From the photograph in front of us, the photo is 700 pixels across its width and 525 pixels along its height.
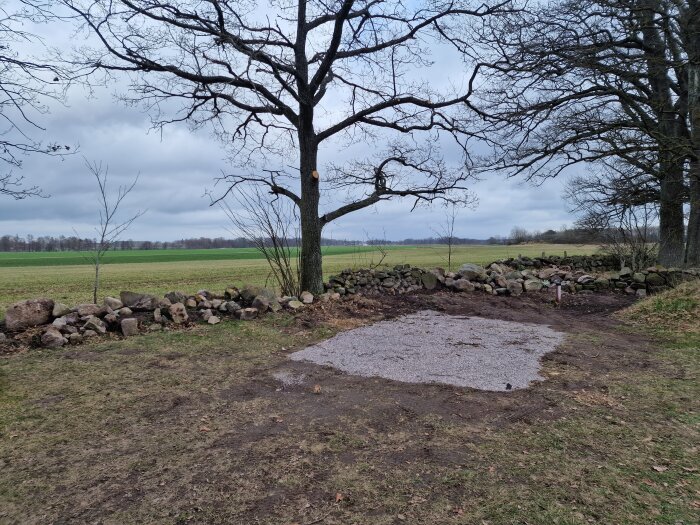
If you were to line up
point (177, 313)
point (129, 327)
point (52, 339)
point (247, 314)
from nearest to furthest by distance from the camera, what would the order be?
1. point (52, 339)
2. point (129, 327)
3. point (177, 313)
4. point (247, 314)

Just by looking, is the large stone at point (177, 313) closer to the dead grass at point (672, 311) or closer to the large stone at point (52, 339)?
the large stone at point (52, 339)

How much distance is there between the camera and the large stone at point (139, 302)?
769cm

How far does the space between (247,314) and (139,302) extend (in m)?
1.92

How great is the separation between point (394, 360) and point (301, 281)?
4594 mm

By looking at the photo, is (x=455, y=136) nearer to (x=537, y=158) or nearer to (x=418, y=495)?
(x=537, y=158)

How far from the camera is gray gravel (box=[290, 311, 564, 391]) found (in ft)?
17.4

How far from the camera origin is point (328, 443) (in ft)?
11.5

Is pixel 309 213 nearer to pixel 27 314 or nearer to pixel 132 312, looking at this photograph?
pixel 132 312

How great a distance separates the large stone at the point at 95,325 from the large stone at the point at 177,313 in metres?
1.08

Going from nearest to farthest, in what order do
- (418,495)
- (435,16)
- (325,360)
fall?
(418,495)
(325,360)
(435,16)

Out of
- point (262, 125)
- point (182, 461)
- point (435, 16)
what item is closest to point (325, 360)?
point (182, 461)

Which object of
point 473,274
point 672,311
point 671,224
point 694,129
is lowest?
point 672,311

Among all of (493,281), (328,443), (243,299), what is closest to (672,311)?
(493,281)

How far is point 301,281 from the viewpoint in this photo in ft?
33.3
